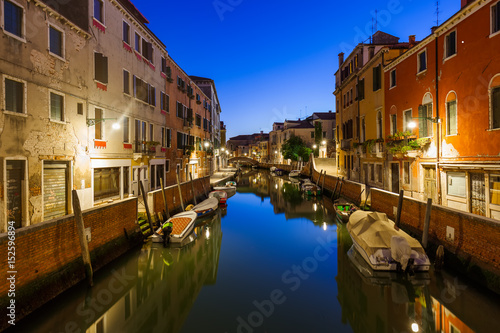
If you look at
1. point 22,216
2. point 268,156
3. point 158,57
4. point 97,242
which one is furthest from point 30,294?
point 268,156

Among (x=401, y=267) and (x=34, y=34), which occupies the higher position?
(x=34, y=34)

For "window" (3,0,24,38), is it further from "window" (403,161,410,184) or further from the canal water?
"window" (403,161,410,184)

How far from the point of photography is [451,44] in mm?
12164

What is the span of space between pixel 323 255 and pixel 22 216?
1090 cm

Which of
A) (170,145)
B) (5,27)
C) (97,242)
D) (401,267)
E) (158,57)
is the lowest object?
(401,267)

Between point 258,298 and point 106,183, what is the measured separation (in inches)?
375

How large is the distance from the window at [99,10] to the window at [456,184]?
666 inches

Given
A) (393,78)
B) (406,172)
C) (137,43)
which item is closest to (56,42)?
(137,43)

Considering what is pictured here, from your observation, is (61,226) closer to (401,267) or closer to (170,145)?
(401,267)

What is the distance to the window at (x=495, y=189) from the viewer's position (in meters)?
10.1

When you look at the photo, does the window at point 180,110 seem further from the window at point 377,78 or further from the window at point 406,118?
the window at point 406,118

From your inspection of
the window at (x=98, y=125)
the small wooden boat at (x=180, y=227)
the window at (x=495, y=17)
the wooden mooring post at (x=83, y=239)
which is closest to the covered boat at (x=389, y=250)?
the small wooden boat at (x=180, y=227)

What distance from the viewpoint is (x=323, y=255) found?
1203cm

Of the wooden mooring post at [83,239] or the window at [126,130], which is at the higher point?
the window at [126,130]
